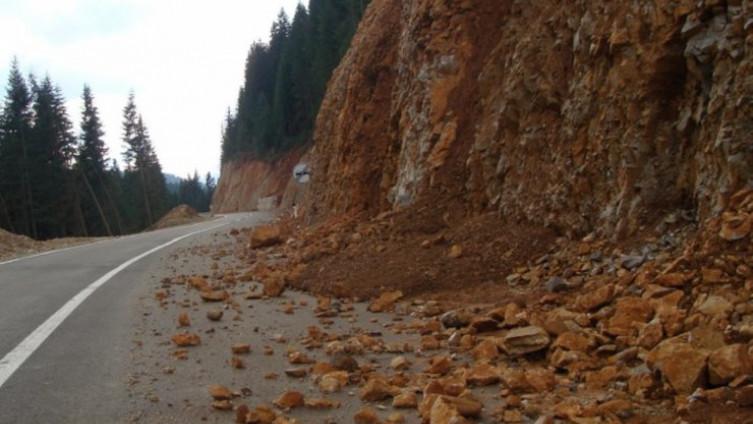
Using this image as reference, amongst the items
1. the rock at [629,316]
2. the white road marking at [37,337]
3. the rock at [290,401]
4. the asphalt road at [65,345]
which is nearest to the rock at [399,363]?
the rock at [290,401]

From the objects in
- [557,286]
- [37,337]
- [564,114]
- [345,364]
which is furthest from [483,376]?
[564,114]

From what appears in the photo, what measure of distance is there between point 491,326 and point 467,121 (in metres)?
6.13

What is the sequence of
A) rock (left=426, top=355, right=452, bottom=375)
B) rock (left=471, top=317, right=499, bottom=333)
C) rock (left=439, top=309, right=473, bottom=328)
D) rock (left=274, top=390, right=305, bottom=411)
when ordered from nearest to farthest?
rock (left=274, top=390, right=305, bottom=411) < rock (left=426, top=355, right=452, bottom=375) < rock (left=471, top=317, right=499, bottom=333) < rock (left=439, top=309, right=473, bottom=328)

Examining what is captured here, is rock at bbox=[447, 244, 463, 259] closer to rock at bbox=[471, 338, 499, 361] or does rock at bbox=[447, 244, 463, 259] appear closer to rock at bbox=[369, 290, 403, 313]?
rock at bbox=[369, 290, 403, 313]

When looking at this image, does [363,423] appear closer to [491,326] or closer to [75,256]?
[491,326]

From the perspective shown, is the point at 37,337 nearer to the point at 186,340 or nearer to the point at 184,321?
the point at 184,321

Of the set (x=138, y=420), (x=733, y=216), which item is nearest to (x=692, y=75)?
(x=733, y=216)

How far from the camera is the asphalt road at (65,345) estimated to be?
15.5 feet

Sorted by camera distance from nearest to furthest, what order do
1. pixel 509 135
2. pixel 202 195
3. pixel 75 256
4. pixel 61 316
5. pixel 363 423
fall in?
pixel 363 423 → pixel 61 316 → pixel 509 135 → pixel 75 256 → pixel 202 195

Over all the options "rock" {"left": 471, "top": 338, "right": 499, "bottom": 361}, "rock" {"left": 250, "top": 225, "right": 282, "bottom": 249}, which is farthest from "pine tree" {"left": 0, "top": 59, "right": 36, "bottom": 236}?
"rock" {"left": 471, "top": 338, "right": 499, "bottom": 361}

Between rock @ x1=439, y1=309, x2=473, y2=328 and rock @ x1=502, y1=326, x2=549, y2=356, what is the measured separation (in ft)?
3.70

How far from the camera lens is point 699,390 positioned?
12.6ft

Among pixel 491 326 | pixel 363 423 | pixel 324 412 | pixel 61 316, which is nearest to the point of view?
pixel 363 423

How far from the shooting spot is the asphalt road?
15.5 feet
